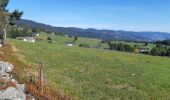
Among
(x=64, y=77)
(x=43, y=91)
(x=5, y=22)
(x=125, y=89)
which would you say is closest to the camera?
(x=43, y=91)

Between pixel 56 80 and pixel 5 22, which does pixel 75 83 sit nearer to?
pixel 56 80

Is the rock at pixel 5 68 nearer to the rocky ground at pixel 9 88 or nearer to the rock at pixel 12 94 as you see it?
the rocky ground at pixel 9 88

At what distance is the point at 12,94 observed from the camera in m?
19.7

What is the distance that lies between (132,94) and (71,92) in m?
4.75

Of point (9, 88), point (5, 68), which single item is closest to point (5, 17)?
point (5, 68)

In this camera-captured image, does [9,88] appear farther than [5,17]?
No

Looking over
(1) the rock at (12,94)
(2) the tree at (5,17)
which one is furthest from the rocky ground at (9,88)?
(2) the tree at (5,17)

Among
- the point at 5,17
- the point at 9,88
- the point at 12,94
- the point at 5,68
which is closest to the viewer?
the point at 12,94

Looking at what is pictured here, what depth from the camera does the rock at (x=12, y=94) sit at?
1925cm

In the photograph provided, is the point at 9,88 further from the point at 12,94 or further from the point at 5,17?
the point at 5,17

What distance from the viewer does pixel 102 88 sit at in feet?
97.5

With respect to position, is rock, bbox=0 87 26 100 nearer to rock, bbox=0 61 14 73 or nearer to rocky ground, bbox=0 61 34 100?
rocky ground, bbox=0 61 34 100

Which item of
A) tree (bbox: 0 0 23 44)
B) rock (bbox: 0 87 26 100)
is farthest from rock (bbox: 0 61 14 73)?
tree (bbox: 0 0 23 44)

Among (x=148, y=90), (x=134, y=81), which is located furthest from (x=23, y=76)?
(x=134, y=81)
